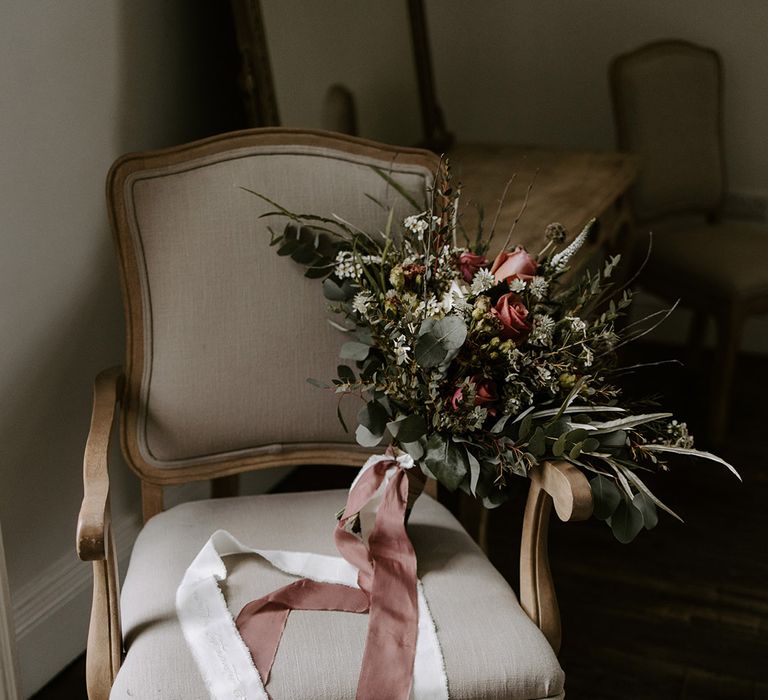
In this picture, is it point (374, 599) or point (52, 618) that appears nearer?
point (374, 599)

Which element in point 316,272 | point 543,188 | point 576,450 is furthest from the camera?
point 543,188

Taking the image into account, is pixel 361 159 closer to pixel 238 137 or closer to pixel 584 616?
pixel 238 137

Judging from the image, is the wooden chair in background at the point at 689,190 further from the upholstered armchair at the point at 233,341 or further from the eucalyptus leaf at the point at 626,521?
the eucalyptus leaf at the point at 626,521

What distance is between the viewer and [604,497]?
1.41 metres

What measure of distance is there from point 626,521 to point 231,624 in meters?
0.58

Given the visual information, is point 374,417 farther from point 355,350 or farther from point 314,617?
point 314,617

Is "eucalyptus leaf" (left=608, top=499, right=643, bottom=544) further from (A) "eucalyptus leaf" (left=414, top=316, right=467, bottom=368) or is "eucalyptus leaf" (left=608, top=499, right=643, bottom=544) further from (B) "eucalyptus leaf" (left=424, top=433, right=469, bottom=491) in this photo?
(A) "eucalyptus leaf" (left=414, top=316, right=467, bottom=368)

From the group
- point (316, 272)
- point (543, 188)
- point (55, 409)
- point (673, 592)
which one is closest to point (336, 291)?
point (316, 272)

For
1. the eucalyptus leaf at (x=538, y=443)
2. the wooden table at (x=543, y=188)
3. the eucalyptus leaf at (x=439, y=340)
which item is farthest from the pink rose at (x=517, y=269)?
the wooden table at (x=543, y=188)

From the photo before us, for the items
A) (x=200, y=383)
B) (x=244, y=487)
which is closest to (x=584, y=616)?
(x=244, y=487)

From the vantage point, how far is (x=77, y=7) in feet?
5.97

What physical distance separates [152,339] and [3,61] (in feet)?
1.72

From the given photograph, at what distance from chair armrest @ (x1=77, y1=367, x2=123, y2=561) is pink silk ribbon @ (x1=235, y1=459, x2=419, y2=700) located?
24 cm

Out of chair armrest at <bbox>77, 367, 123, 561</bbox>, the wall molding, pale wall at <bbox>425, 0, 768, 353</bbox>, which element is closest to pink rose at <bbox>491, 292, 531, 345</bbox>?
chair armrest at <bbox>77, 367, 123, 561</bbox>
